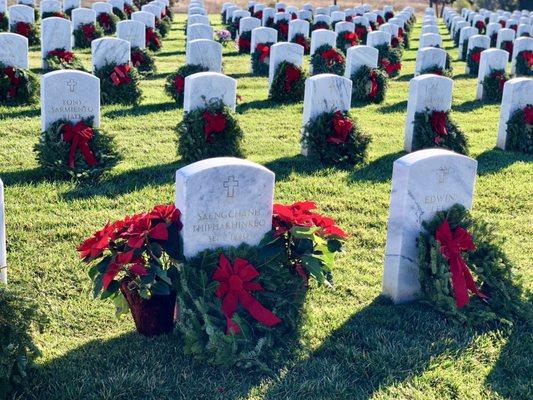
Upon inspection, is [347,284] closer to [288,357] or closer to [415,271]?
[415,271]

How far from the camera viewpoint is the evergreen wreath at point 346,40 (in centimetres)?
1970

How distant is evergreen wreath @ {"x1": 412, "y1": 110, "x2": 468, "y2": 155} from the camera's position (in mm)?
10328

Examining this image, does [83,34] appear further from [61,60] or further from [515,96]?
[515,96]

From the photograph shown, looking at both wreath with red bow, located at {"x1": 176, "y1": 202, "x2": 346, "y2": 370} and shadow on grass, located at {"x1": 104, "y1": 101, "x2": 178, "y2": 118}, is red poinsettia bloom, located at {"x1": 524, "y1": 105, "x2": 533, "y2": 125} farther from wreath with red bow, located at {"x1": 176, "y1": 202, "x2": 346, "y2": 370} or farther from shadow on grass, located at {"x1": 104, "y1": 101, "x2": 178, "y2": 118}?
wreath with red bow, located at {"x1": 176, "y1": 202, "x2": 346, "y2": 370}

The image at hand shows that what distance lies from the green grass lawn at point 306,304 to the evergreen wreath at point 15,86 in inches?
15.9

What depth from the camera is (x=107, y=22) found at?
795 inches

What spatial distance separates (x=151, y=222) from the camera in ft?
16.9

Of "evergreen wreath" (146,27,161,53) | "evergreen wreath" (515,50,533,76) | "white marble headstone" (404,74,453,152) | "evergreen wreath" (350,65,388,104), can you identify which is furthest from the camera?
"evergreen wreath" (146,27,161,53)

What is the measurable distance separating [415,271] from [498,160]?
4.96 m

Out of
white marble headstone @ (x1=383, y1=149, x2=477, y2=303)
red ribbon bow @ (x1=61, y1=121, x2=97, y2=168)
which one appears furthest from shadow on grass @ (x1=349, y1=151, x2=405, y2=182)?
white marble headstone @ (x1=383, y1=149, x2=477, y2=303)

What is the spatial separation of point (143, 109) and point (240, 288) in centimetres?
773

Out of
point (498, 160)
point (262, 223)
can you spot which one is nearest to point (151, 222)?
point (262, 223)

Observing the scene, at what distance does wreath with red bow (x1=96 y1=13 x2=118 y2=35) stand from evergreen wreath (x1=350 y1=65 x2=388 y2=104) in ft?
28.5

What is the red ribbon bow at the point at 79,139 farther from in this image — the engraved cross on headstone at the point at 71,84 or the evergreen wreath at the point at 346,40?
the evergreen wreath at the point at 346,40
